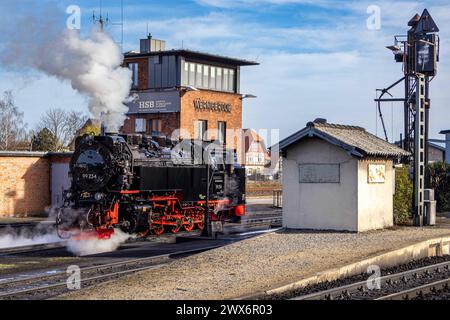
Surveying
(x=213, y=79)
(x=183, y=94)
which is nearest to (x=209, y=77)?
(x=213, y=79)

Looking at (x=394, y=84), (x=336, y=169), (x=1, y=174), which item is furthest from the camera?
(x=1, y=174)

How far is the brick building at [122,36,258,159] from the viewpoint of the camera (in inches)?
1766

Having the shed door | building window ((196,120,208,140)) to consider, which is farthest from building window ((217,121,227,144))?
the shed door

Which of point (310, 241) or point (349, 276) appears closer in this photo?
point (349, 276)

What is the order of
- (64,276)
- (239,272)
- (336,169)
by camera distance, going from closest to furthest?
1. (239,272)
2. (64,276)
3. (336,169)

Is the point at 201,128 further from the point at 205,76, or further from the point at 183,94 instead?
the point at 205,76

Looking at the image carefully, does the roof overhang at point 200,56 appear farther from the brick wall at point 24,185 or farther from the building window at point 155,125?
the brick wall at point 24,185

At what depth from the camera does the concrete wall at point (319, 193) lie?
1828 cm

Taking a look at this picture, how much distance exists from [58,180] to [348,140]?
16.4 m

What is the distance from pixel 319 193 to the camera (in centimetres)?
1867

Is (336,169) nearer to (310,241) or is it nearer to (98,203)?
(310,241)

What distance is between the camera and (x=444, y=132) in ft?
164
